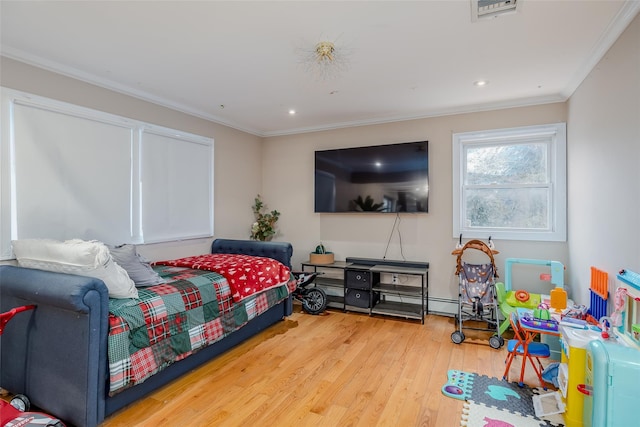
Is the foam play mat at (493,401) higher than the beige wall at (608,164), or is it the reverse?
the beige wall at (608,164)

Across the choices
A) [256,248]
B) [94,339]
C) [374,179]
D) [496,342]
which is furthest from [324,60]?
[496,342]

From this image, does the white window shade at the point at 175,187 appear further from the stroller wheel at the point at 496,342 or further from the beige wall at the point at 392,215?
the stroller wheel at the point at 496,342

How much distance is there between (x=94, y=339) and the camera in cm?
186

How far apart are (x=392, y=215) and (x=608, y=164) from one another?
2257 millimetres

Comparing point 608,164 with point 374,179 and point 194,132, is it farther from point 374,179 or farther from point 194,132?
point 194,132

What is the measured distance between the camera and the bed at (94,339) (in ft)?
6.11

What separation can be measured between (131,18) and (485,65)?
263 cm

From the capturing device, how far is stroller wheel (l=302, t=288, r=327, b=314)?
4.04m

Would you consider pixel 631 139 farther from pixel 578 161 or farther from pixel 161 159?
pixel 161 159

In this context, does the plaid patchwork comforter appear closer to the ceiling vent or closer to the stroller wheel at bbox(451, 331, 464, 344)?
the stroller wheel at bbox(451, 331, 464, 344)

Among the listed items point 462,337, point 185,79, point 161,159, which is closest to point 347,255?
point 462,337

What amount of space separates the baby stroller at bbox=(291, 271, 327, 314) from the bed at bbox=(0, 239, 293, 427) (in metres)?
1.50

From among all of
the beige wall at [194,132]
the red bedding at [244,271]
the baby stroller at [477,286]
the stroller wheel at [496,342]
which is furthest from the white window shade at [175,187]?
the stroller wheel at [496,342]

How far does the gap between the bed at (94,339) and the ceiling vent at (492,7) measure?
2.72 meters
